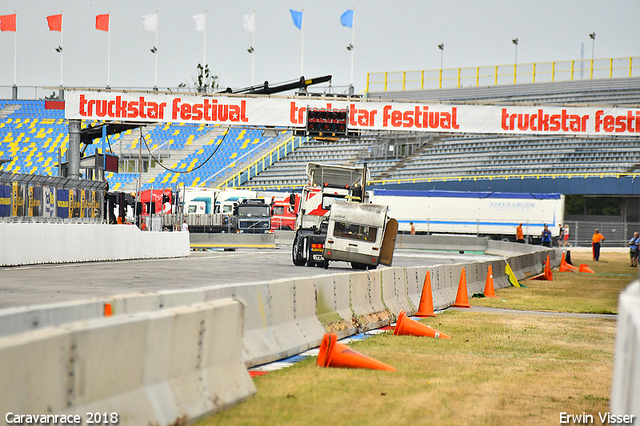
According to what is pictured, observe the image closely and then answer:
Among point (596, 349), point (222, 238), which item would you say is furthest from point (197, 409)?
point (222, 238)

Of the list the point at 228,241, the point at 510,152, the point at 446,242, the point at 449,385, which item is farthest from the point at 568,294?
the point at 510,152

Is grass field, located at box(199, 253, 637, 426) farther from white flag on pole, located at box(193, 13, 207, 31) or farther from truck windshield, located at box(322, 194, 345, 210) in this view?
white flag on pole, located at box(193, 13, 207, 31)

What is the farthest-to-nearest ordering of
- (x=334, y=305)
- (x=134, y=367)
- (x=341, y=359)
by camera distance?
(x=334, y=305) < (x=341, y=359) < (x=134, y=367)

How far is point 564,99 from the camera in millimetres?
61469

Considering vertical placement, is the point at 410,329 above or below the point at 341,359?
below

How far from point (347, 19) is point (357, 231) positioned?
20864 mm

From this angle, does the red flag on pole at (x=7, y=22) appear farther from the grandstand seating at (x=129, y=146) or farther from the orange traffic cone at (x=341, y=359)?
the orange traffic cone at (x=341, y=359)

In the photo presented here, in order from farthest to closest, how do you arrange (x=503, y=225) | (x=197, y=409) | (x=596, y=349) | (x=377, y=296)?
(x=503, y=225), (x=377, y=296), (x=596, y=349), (x=197, y=409)

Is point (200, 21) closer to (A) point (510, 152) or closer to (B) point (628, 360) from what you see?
(A) point (510, 152)

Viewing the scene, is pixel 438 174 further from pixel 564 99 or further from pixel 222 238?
pixel 222 238

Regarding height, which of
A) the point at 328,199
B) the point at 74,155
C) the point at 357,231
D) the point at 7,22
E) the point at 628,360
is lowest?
the point at 357,231

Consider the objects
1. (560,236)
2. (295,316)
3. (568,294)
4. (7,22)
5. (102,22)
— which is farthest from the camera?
(560,236)

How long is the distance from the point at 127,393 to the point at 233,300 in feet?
6.07

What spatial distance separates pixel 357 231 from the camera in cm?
2556
